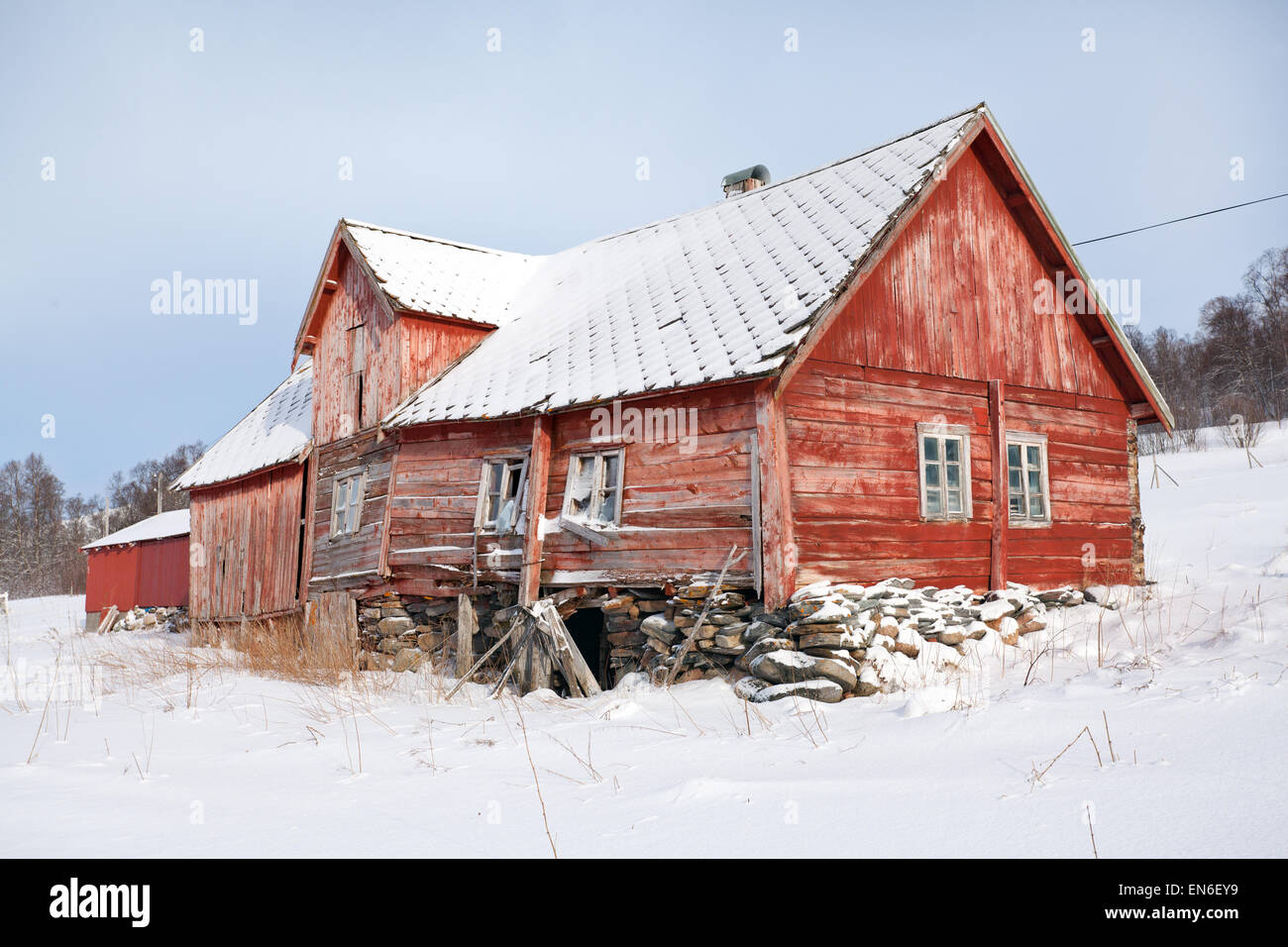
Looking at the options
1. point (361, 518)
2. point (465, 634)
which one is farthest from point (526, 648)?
point (361, 518)

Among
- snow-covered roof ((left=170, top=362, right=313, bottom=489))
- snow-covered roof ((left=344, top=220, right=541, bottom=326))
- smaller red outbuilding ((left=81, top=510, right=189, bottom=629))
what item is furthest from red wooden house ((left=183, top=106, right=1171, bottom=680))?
smaller red outbuilding ((left=81, top=510, right=189, bottom=629))

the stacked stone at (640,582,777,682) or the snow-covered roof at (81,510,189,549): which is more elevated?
the snow-covered roof at (81,510,189,549)

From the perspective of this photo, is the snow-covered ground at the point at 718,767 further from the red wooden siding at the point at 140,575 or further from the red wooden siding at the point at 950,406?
the red wooden siding at the point at 140,575

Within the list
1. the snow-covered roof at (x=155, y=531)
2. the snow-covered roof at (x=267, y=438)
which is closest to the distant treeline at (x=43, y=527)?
the snow-covered roof at (x=155, y=531)

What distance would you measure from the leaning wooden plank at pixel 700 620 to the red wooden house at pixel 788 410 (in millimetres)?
194

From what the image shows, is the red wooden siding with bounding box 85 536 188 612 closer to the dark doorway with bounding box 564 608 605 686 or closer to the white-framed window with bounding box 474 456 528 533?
the dark doorway with bounding box 564 608 605 686

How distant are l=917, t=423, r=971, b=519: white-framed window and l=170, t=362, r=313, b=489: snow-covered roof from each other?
12373mm

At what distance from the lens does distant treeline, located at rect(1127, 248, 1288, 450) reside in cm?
4712

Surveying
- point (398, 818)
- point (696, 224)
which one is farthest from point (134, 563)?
point (398, 818)

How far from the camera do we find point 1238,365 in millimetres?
49219

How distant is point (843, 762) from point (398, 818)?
2.86 m

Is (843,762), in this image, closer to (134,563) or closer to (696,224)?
(696,224)

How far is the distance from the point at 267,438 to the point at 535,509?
1127 cm

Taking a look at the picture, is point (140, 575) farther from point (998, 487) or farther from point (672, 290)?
point (998, 487)
